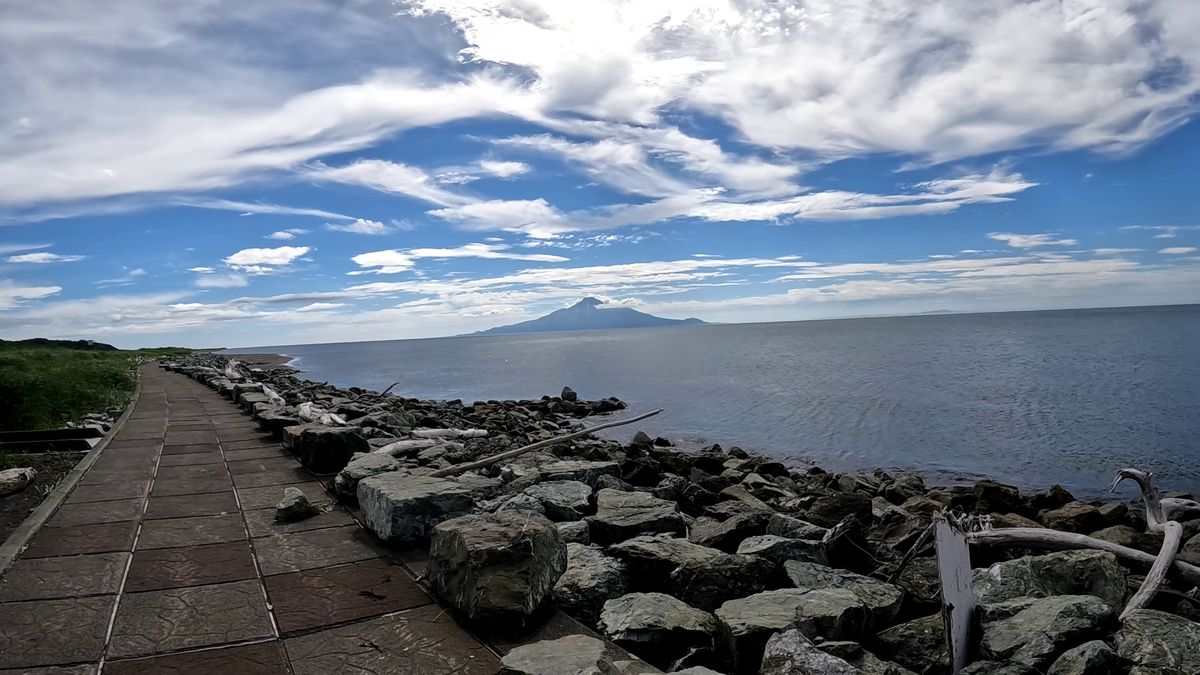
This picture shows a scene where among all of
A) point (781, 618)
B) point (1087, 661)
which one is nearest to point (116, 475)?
point (781, 618)

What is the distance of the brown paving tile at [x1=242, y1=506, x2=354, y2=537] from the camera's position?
552cm

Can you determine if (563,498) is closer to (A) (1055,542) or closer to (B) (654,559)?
(B) (654,559)

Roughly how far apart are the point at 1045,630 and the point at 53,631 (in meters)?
5.15

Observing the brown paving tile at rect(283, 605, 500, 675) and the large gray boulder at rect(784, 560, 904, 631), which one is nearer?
the brown paving tile at rect(283, 605, 500, 675)

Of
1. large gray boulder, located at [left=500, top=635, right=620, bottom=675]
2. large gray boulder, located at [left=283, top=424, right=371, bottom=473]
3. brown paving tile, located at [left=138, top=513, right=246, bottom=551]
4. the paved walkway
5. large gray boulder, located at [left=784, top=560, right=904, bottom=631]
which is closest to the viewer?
large gray boulder, located at [left=500, top=635, right=620, bottom=675]

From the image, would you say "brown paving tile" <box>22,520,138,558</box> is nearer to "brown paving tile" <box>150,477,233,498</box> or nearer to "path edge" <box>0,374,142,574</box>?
"path edge" <box>0,374,142,574</box>

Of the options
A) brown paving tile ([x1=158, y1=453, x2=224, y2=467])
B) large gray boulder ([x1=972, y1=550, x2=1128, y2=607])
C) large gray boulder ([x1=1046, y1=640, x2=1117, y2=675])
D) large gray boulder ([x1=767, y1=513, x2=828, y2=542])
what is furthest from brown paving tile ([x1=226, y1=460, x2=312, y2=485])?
large gray boulder ([x1=1046, y1=640, x2=1117, y2=675])

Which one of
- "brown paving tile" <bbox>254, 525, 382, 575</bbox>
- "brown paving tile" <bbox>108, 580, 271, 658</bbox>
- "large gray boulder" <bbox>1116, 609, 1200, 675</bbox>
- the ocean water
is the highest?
"brown paving tile" <bbox>254, 525, 382, 575</bbox>

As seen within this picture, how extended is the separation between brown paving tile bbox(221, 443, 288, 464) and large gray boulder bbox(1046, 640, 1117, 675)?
25.3ft

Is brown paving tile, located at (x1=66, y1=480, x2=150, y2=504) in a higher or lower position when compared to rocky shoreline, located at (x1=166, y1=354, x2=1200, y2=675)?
higher

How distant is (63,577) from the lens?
4508 millimetres

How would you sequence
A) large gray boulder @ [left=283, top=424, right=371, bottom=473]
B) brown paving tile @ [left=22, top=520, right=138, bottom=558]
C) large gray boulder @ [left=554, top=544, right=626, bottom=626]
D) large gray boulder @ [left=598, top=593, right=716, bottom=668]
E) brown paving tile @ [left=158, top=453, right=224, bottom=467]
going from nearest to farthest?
large gray boulder @ [left=598, top=593, right=716, bottom=668] → large gray boulder @ [left=554, top=544, right=626, bottom=626] → brown paving tile @ [left=22, top=520, right=138, bottom=558] → large gray boulder @ [left=283, top=424, right=371, bottom=473] → brown paving tile @ [left=158, top=453, right=224, bottom=467]

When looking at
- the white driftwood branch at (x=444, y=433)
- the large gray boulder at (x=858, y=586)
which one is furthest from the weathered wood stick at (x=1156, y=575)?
the white driftwood branch at (x=444, y=433)

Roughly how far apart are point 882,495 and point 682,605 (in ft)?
31.8
